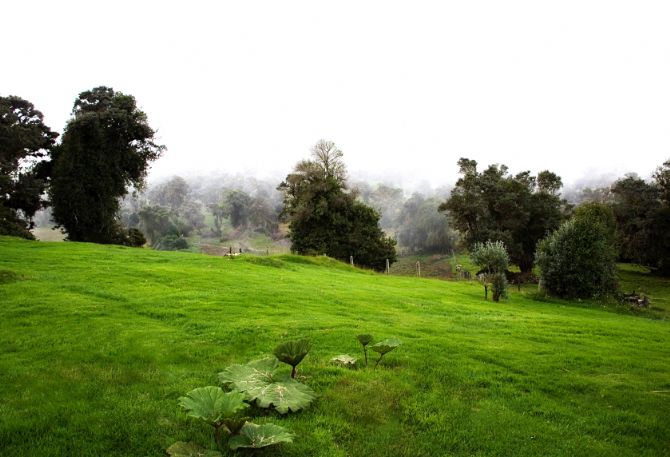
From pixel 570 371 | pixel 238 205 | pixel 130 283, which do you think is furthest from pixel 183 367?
pixel 238 205

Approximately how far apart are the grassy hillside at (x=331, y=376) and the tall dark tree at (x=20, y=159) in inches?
1340

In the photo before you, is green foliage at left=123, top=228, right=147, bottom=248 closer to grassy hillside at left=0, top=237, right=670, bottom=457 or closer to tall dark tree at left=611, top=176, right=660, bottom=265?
grassy hillside at left=0, top=237, right=670, bottom=457

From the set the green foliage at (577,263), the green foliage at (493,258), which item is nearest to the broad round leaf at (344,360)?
the green foliage at (493,258)

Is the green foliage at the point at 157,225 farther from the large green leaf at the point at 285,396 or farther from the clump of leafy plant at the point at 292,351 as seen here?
the large green leaf at the point at 285,396

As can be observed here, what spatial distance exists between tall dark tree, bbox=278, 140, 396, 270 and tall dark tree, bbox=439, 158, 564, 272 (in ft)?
38.1

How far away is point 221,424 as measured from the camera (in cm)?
582

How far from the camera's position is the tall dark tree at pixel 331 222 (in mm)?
57750

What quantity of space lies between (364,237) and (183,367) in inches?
1999

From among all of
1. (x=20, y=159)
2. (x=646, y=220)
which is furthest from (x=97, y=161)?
(x=646, y=220)

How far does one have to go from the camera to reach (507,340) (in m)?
13.7

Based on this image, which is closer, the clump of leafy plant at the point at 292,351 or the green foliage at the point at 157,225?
the clump of leafy plant at the point at 292,351

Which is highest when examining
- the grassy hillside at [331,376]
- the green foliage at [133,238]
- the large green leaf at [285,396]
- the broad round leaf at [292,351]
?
the green foliage at [133,238]

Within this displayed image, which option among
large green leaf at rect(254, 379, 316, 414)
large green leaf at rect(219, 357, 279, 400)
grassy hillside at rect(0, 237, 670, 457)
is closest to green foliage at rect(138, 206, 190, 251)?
grassy hillside at rect(0, 237, 670, 457)

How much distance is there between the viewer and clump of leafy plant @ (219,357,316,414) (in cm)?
697
